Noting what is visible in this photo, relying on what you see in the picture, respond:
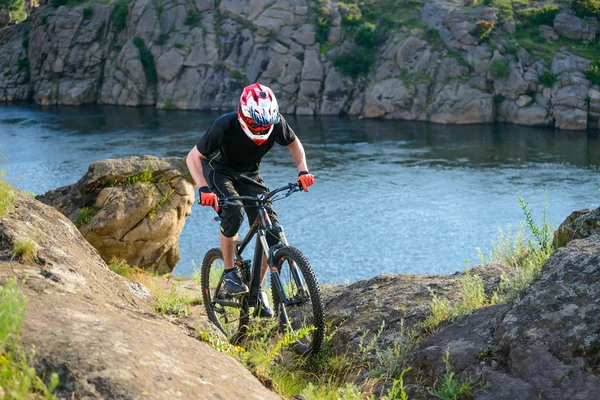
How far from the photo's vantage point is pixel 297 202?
34.4 m

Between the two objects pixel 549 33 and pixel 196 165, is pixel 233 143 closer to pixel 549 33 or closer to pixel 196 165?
pixel 196 165

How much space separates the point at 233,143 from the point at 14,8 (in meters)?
85.5

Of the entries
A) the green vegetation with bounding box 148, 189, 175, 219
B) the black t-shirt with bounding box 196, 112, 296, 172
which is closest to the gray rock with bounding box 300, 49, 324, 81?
the green vegetation with bounding box 148, 189, 175, 219

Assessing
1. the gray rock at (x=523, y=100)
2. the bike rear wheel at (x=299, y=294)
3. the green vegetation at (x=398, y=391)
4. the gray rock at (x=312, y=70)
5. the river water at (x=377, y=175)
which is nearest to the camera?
the green vegetation at (x=398, y=391)

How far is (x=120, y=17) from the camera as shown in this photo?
220 ft

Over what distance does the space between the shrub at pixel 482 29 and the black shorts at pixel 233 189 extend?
50.0 metres

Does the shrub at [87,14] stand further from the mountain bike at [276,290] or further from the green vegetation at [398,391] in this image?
the green vegetation at [398,391]

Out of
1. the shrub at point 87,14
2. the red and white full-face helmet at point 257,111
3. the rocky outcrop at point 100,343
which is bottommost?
the rocky outcrop at point 100,343

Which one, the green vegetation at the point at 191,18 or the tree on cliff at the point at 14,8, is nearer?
the green vegetation at the point at 191,18

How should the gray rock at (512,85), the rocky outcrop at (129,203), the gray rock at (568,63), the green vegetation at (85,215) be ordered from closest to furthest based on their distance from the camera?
1. the green vegetation at (85,215)
2. the rocky outcrop at (129,203)
3. the gray rock at (568,63)
4. the gray rock at (512,85)

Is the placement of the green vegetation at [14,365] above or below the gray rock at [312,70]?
above

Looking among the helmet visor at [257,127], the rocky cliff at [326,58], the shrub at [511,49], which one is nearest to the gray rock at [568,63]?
the rocky cliff at [326,58]

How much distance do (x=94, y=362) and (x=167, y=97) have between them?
60901 millimetres

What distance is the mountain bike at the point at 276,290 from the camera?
6.46m
